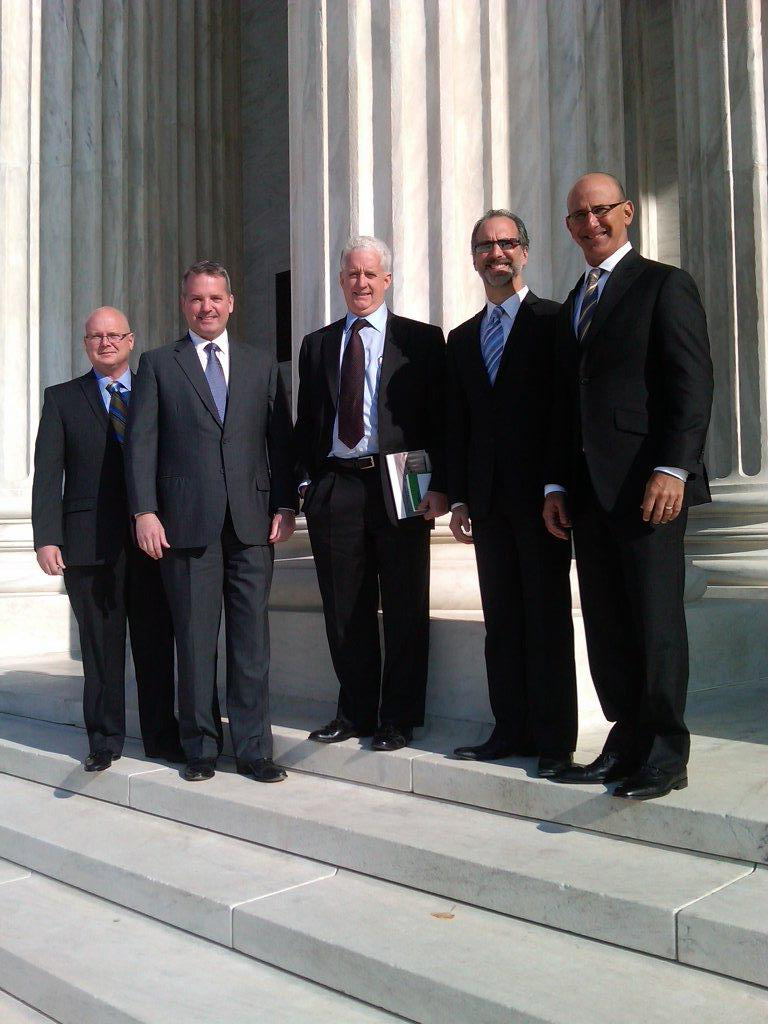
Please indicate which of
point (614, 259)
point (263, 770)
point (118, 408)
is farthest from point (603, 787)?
point (118, 408)

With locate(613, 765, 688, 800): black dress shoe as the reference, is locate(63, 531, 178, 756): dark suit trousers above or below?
above

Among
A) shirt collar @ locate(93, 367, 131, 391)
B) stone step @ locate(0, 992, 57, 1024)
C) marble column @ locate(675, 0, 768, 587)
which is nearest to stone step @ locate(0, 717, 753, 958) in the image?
stone step @ locate(0, 992, 57, 1024)

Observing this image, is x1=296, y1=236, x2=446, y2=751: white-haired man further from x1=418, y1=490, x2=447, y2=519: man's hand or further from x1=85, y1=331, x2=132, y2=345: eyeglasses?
x1=85, y1=331, x2=132, y2=345: eyeglasses

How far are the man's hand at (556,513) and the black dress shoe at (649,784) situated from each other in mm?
873

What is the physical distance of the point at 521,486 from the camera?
4012 millimetres

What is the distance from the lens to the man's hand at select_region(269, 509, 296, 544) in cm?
473

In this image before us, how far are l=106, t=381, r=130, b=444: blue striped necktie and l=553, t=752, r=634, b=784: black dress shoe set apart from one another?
2.58 metres

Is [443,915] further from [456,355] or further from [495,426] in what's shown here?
[456,355]

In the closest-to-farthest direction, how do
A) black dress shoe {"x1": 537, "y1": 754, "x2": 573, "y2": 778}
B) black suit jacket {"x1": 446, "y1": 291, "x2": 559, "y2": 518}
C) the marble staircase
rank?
1. the marble staircase
2. black dress shoe {"x1": 537, "y1": 754, "x2": 573, "y2": 778}
3. black suit jacket {"x1": 446, "y1": 291, "x2": 559, "y2": 518}

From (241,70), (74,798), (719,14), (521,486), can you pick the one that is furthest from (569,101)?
(241,70)

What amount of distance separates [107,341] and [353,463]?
1425 mm

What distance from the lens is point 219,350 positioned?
4855mm

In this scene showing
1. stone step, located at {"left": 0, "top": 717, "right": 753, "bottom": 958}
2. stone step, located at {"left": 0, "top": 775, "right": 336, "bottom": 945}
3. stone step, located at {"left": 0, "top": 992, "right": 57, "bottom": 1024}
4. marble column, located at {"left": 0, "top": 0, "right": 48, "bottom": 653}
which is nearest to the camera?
stone step, located at {"left": 0, "top": 717, "right": 753, "bottom": 958}

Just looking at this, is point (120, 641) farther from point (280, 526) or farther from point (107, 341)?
point (107, 341)
